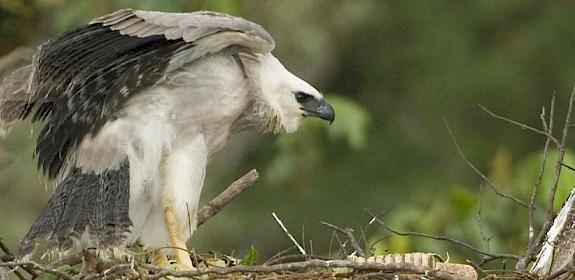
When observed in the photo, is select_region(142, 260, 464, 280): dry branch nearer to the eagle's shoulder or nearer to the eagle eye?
the eagle's shoulder

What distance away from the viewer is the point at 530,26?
48.9 ft

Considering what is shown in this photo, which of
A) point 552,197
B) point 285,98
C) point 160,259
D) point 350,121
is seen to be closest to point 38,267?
point 160,259

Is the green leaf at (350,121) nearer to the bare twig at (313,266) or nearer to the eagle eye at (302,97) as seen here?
the eagle eye at (302,97)

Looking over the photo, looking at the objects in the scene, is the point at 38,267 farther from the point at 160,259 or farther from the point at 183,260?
the point at 160,259

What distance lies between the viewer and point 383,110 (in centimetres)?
1477

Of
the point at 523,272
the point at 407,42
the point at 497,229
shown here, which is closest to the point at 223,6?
the point at 497,229

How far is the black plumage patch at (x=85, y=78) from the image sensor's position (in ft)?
23.5

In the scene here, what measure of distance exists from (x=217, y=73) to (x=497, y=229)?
2289mm

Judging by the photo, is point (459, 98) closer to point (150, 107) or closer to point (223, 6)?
point (223, 6)

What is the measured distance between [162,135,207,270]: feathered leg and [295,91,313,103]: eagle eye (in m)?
0.51

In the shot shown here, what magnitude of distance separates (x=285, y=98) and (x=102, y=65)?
35.4 inches

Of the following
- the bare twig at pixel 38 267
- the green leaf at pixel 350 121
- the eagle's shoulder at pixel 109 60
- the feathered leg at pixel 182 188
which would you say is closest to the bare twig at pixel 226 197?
the feathered leg at pixel 182 188

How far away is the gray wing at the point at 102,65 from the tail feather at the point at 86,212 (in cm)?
21

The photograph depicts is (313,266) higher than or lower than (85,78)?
lower
